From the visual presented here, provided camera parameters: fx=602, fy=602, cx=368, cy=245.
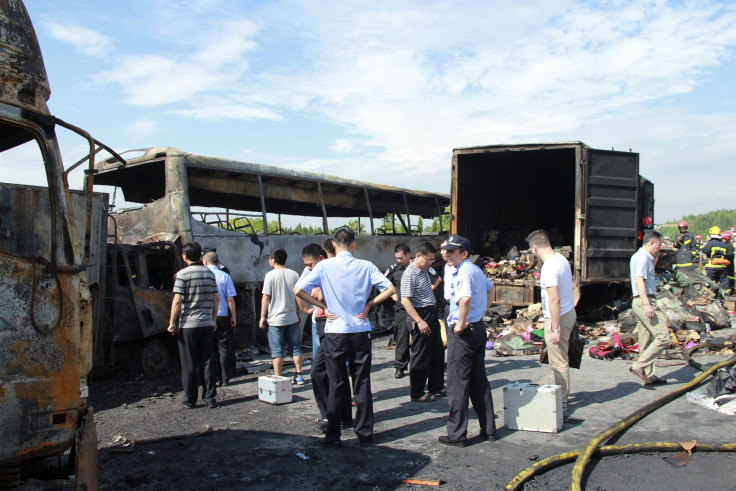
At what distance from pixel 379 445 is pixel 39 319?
305 cm

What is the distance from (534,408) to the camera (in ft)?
17.4

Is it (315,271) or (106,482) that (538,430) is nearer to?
(315,271)

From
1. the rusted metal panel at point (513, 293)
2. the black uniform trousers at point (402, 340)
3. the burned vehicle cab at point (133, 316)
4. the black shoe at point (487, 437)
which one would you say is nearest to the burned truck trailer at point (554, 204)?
the rusted metal panel at point (513, 293)

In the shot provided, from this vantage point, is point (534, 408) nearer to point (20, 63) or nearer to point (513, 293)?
point (20, 63)

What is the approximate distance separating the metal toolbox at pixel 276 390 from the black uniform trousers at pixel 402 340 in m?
1.74

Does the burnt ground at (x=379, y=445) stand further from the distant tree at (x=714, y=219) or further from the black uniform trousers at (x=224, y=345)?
the distant tree at (x=714, y=219)

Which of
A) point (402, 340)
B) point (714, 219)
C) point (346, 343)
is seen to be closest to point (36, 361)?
point (346, 343)

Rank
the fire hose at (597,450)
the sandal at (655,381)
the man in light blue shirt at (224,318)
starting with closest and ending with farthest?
the fire hose at (597,450) → the sandal at (655,381) → the man in light blue shirt at (224,318)

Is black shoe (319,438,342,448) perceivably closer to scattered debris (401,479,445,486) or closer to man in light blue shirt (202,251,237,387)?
scattered debris (401,479,445,486)

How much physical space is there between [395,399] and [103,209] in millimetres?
4385

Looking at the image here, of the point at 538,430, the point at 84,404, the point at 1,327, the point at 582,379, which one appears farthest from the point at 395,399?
the point at 1,327

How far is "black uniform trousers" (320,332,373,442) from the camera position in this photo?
5.10 meters

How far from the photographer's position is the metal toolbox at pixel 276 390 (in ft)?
21.9

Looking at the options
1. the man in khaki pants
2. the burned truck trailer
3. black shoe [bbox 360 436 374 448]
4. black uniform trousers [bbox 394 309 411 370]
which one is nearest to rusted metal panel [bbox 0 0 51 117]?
black shoe [bbox 360 436 374 448]
